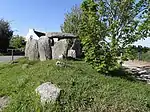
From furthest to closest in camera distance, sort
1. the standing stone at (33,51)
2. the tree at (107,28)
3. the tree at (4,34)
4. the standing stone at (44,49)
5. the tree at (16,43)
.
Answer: the tree at (16,43)
the tree at (4,34)
the standing stone at (33,51)
the standing stone at (44,49)
the tree at (107,28)

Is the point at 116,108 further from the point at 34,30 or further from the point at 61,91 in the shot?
the point at 34,30

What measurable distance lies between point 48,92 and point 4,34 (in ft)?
107

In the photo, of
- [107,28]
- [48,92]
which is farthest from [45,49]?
[48,92]

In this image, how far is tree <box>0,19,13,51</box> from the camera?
3702 centimetres

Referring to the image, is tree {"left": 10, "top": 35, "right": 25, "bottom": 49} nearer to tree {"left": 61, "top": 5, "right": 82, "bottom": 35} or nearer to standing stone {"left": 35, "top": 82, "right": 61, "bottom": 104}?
tree {"left": 61, "top": 5, "right": 82, "bottom": 35}

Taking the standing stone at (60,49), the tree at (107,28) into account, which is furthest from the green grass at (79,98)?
the standing stone at (60,49)

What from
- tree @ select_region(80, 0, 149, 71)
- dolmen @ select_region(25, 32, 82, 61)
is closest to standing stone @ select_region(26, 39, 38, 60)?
dolmen @ select_region(25, 32, 82, 61)

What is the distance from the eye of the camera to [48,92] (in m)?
6.68

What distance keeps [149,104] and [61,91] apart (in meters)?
2.17

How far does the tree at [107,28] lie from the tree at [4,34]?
27149 millimetres

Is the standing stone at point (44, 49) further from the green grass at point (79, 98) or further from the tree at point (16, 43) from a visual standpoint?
the tree at point (16, 43)

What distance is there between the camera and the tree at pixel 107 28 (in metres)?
11.0

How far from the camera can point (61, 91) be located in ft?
22.1

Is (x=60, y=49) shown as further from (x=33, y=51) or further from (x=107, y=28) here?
(x=107, y=28)
